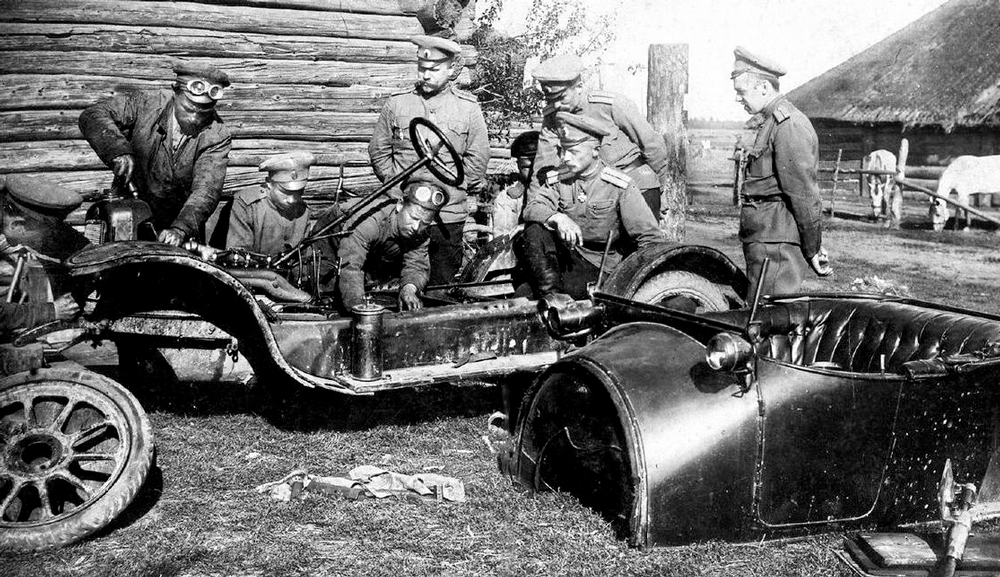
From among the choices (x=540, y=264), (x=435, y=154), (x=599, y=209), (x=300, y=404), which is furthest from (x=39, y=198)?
(x=599, y=209)

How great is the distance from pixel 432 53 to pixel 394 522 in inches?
150

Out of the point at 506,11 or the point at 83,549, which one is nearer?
the point at 83,549

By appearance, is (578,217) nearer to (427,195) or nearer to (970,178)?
(427,195)

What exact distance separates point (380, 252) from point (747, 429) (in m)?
3.00

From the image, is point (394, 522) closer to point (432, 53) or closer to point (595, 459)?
point (595, 459)

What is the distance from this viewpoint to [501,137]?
479 inches

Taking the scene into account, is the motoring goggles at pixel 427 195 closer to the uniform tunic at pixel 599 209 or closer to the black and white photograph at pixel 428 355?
the black and white photograph at pixel 428 355

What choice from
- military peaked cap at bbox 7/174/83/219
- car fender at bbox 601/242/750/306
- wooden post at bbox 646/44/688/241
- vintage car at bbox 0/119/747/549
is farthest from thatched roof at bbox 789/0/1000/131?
military peaked cap at bbox 7/174/83/219

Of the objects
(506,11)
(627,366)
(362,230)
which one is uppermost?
(506,11)

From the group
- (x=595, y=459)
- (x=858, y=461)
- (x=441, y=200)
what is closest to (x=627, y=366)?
(x=595, y=459)

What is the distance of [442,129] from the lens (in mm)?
6949

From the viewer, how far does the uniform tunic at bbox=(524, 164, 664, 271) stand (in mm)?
5863

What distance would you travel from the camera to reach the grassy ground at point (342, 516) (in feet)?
12.7

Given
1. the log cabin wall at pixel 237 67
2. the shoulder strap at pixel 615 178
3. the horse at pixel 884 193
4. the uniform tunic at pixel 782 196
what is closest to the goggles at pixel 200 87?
the shoulder strap at pixel 615 178
